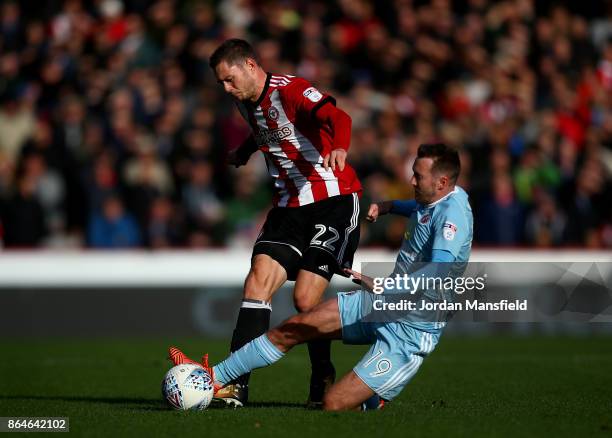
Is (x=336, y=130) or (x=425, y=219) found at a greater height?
(x=336, y=130)

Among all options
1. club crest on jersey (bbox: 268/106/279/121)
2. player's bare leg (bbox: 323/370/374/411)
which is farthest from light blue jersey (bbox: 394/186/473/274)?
club crest on jersey (bbox: 268/106/279/121)

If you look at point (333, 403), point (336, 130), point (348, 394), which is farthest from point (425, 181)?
point (333, 403)

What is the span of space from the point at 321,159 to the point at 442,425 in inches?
96.7

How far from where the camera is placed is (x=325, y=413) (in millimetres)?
7570

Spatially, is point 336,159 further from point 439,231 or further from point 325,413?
point 325,413

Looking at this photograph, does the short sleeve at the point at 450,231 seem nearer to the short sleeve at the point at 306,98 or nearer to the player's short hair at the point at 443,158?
the player's short hair at the point at 443,158

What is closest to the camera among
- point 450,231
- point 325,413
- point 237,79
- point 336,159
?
point 450,231

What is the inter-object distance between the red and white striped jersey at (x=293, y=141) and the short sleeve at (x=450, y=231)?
1.32 m

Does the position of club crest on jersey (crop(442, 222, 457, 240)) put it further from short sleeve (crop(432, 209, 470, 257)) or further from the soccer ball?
the soccer ball

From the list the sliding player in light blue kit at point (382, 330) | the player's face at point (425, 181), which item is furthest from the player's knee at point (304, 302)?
the player's face at point (425, 181)

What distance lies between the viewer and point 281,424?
705cm

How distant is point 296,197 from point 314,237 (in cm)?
36

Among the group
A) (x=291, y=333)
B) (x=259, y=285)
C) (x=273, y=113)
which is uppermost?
(x=273, y=113)

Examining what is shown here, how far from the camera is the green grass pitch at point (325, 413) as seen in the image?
22.7 feet
